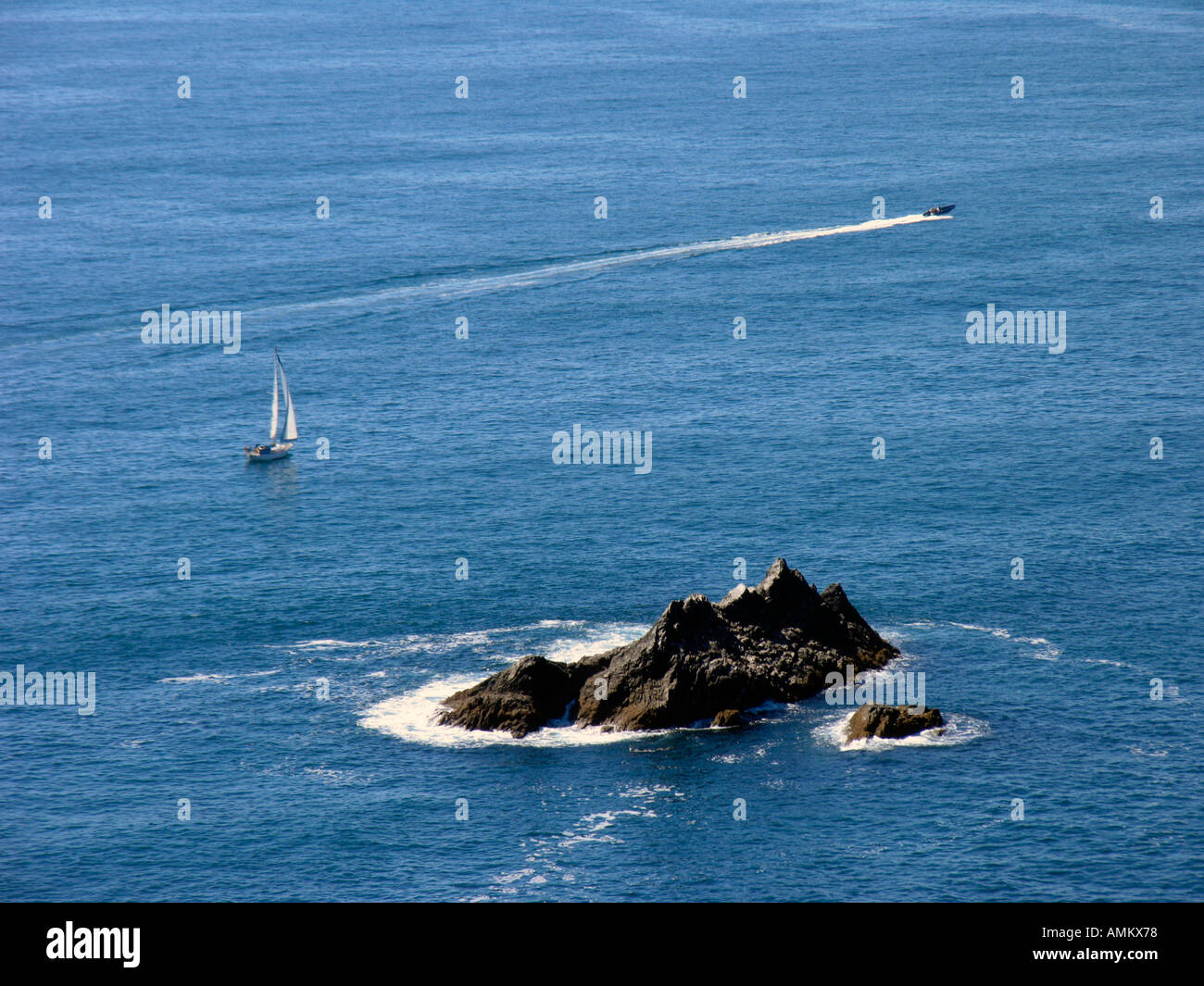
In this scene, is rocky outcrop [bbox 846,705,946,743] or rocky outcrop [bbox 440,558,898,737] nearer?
rocky outcrop [bbox 846,705,946,743]

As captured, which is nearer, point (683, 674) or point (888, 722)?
point (888, 722)

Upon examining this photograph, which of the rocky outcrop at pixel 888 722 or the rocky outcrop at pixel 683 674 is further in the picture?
the rocky outcrop at pixel 683 674

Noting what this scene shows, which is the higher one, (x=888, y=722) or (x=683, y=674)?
(x=683, y=674)

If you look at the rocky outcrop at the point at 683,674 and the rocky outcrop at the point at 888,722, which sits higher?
the rocky outcrop at the point at 683,674

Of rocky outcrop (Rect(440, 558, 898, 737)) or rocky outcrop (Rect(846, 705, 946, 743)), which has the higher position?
rocky outcrop (Rect(440, 558, 898, 737))
